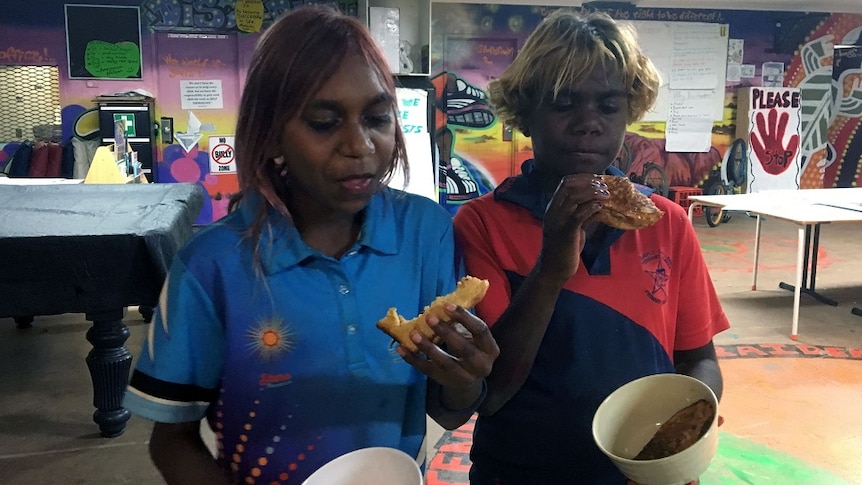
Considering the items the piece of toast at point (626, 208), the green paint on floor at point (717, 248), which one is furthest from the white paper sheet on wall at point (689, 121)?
the piece of toast at point (626, 208)

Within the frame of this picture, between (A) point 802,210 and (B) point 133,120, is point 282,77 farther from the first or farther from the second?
(B) point 133,120

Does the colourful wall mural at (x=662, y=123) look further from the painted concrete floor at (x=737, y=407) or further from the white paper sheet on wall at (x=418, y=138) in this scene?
the painted concrete floor at (x=737, y=407)

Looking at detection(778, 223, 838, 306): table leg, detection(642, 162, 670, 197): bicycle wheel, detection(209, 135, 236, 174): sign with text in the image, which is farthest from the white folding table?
detection(209, 135, 236, 174): sign with text

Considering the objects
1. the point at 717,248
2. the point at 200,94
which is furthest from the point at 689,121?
the point at 200,94

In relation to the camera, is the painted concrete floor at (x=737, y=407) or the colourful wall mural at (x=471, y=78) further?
the colourful wall mural at (x=471, y=78)

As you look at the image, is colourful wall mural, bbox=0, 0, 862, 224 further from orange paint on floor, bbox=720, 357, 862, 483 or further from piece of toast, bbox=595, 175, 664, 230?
piece of toast, bbox=595, 175, 664, 230

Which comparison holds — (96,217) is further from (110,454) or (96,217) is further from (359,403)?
(359,403)

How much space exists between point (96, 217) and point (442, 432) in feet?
5.74

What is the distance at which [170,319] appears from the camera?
888mm

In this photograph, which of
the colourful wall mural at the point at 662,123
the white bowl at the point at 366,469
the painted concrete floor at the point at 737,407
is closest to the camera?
the white bowl at the point at 366,469

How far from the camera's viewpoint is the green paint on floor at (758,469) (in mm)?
2445

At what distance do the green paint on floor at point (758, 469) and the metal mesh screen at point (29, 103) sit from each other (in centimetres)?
669

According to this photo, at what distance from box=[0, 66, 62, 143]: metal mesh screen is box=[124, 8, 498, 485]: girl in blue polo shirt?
268 inches

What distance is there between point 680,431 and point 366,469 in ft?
1.40
